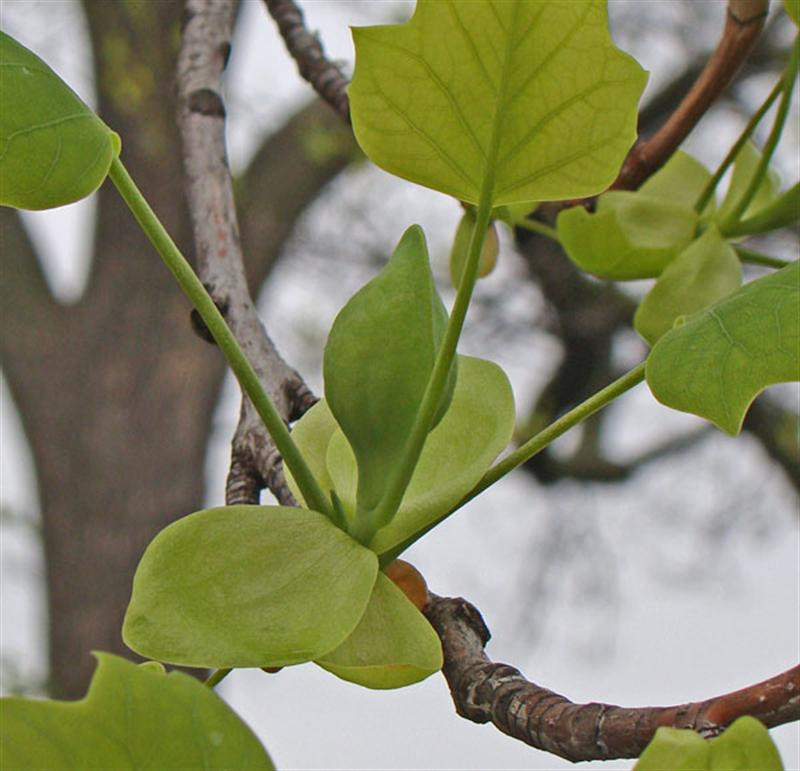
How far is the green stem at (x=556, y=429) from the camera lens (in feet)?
1.07

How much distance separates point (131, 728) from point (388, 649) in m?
0.11

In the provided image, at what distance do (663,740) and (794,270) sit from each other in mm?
123

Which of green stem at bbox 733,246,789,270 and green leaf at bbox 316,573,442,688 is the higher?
green stem at bbox 733,246,789,270

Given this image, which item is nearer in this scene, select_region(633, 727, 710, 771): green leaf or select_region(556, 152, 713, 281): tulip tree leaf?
select_region(633, 727, 710, 771): green leaf

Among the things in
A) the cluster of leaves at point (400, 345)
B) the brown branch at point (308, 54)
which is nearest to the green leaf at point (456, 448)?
the cluster of leaves at point (400, 345)

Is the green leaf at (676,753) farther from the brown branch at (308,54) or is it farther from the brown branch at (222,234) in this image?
the brown branch at (308,54)

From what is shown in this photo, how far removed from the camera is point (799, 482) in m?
1.95

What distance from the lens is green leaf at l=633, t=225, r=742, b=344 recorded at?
1.47ft

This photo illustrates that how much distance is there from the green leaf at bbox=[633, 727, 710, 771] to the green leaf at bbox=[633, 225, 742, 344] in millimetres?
233

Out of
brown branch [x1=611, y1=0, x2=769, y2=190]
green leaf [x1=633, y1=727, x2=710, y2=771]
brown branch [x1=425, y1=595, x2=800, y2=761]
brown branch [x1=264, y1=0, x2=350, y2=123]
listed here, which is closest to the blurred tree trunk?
brown branch [x1=264, y1=0, x2=350, y2=123]

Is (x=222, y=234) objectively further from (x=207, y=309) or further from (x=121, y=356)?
(x=121, y=356)

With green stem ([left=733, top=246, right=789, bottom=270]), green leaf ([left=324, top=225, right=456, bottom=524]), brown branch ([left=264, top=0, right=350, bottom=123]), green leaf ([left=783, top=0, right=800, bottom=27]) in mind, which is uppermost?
green leaf ([left=783, top=0, right=800, bottom=27])

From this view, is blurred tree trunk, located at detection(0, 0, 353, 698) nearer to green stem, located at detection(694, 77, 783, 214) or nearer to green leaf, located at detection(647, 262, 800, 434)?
green stem, located at detection(694, 77, 783, 214)

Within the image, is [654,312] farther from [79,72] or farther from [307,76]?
[79,72]
